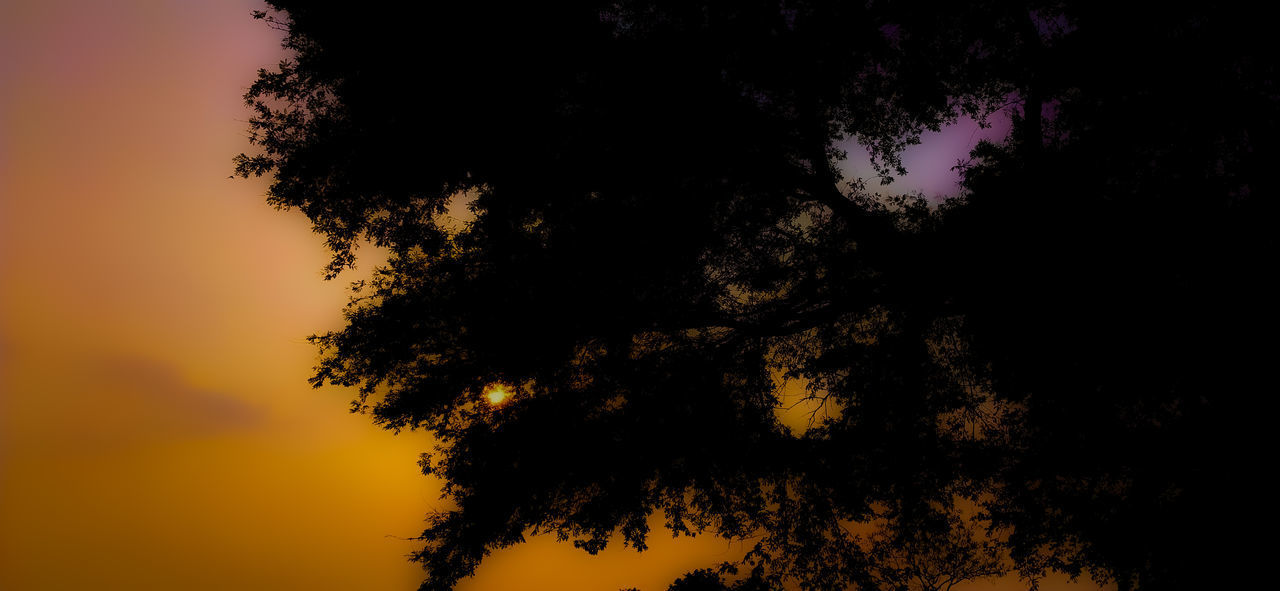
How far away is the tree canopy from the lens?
9.55 meters

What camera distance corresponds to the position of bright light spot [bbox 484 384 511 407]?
39.4ft

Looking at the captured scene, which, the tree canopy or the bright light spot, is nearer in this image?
the tree canopy

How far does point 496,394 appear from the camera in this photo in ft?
39.7

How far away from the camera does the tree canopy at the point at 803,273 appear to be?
9547mm

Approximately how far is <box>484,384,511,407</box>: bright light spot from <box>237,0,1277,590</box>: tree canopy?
0.20m

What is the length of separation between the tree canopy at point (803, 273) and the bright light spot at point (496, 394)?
20 centimetres

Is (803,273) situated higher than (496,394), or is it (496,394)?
(803,273)

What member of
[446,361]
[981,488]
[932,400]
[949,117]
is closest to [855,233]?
[949,117]

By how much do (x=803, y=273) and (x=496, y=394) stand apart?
24.8 feet

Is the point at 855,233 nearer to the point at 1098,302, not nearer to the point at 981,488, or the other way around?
the point at 1098,302

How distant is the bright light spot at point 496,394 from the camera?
39.4ft

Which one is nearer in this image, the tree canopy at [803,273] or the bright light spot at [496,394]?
the tree canopy at [803,273]

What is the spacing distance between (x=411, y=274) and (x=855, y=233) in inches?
393

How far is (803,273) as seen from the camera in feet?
40.9
